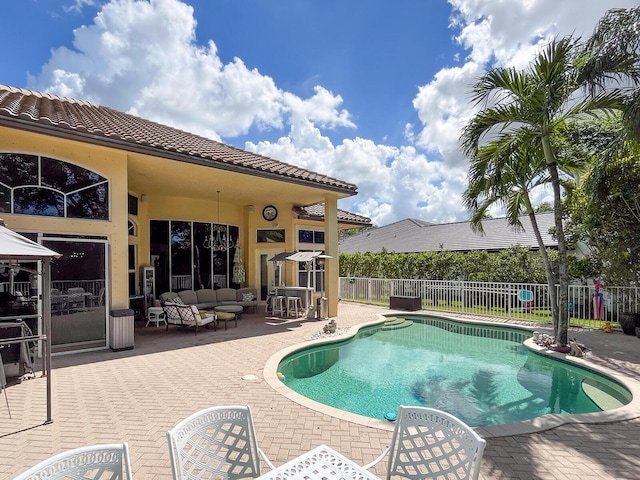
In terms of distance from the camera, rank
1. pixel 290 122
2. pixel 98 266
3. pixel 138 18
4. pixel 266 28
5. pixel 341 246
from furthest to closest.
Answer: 1. pixel 341 246
2. pixel 290 122
3. pixel 266 28
4. pixel 138 18
5. pixel 98 266

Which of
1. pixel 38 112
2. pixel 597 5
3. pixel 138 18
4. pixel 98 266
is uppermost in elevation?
pixel 138 18

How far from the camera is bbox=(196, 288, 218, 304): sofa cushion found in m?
13.5

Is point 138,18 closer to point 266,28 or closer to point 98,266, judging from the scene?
point 266,28

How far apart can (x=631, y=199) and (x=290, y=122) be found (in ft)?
43.3

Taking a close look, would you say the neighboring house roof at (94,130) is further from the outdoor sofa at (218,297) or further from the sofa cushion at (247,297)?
the sofa cushion at (247,297)

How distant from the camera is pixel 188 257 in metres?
13.9

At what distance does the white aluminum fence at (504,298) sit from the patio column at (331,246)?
4637 mm

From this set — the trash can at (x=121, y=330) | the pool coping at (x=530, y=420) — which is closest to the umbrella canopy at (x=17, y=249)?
the trash can at (x=121, y=330)

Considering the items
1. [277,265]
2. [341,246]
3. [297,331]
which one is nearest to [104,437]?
[297,331]

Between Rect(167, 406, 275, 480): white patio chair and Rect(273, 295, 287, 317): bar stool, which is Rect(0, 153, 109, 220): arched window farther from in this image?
Rect(167, 406, 275, 480): white patio chair

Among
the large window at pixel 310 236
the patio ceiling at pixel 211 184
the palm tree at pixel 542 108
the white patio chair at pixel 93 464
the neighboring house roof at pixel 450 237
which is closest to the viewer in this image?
the white patio chair at pixel 93 464

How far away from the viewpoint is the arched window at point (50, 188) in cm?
688

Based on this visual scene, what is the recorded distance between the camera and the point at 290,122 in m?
16.7

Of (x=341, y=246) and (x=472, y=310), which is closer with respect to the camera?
(x=472, y=310)
